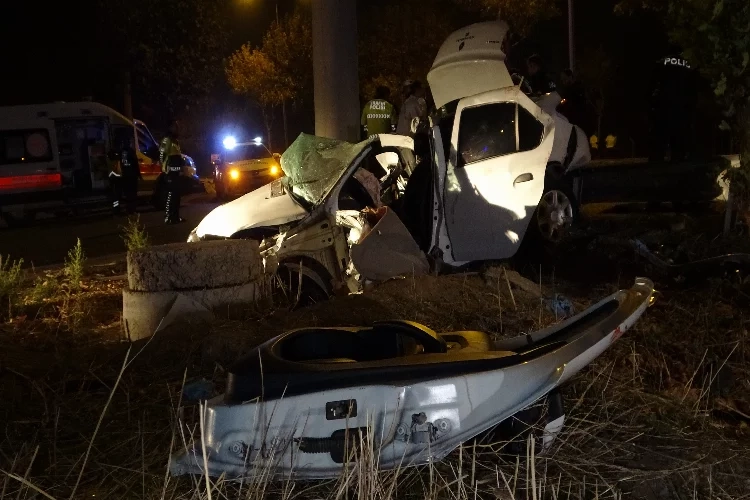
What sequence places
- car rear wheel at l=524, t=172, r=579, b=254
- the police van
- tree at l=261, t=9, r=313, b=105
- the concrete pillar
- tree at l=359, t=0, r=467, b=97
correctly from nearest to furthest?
car rear wheel at l=524, t=172, r=579, b=254
the concrete pillar
the police van
tree at l=359, t=0, r=467, b=97
tree at l=261, t=9, r=313, b=105

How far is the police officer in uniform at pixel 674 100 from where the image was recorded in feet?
36.2

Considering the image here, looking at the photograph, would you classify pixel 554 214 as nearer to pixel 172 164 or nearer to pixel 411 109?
pixel 411 109

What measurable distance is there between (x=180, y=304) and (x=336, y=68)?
15.1ft

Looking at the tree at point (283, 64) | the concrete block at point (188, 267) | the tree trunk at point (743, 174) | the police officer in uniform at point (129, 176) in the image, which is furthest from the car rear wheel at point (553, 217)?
the tree at point (283, 64)

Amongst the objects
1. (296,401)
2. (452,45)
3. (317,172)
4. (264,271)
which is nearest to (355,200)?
(317,172)

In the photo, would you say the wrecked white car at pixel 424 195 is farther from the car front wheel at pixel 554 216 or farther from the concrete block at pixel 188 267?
the concrete block at pixel 188 267

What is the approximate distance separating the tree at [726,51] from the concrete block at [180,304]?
393 cm

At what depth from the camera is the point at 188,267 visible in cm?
607

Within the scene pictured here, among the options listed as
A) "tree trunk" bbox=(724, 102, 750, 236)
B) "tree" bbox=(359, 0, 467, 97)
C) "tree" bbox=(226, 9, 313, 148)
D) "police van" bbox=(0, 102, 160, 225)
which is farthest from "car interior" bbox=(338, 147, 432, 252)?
"tree" bbox=(226, 9, 313, 148)

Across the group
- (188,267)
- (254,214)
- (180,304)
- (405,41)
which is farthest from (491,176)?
(405,41)

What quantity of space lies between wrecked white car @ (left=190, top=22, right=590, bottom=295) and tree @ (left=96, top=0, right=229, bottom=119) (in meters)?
19.6

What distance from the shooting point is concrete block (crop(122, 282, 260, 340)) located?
19.8 ft

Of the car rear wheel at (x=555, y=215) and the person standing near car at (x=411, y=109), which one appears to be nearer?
the car rear wheel at (x=555, y=215)

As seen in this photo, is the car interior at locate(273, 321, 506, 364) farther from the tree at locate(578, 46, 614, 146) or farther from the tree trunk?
the tree at locate(578, 46, 614, 146)
